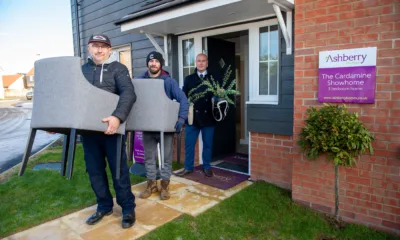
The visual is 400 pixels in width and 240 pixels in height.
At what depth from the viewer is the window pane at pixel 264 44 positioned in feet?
13.1

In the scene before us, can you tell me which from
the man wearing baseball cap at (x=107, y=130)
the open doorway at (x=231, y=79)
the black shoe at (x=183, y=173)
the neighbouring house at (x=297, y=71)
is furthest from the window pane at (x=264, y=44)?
the man wearing baseball cap at (x=107, y=130)

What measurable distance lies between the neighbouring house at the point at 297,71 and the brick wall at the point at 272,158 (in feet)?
0.04

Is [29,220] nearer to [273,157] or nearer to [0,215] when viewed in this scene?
[0,215]

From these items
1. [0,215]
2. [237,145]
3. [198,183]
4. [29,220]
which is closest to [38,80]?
[29,220]

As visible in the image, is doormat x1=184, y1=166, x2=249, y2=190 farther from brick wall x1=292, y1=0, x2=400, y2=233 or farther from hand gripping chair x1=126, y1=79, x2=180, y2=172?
hand gripping chair x1=126, y1=79, x2=180, y2=172

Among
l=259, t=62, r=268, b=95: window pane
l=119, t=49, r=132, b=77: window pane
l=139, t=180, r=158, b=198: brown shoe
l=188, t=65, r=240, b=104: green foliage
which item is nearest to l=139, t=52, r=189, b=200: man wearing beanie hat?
l=139, t=180, r=158, b=198: brown shoe

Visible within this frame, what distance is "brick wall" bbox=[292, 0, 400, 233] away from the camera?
2.54 m

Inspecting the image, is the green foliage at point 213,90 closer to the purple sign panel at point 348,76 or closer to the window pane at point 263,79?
the window pane at point 263,79

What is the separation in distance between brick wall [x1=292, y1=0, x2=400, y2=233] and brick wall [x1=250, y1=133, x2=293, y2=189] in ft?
1.81

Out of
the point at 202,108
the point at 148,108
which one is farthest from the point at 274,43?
the point at 148,108

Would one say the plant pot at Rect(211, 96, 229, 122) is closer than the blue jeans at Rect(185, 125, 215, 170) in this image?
Yes

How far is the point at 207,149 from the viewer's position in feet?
13.8

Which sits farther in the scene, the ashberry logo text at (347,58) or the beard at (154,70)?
the beard at (154,70)

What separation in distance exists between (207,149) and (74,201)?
73.1 inches
